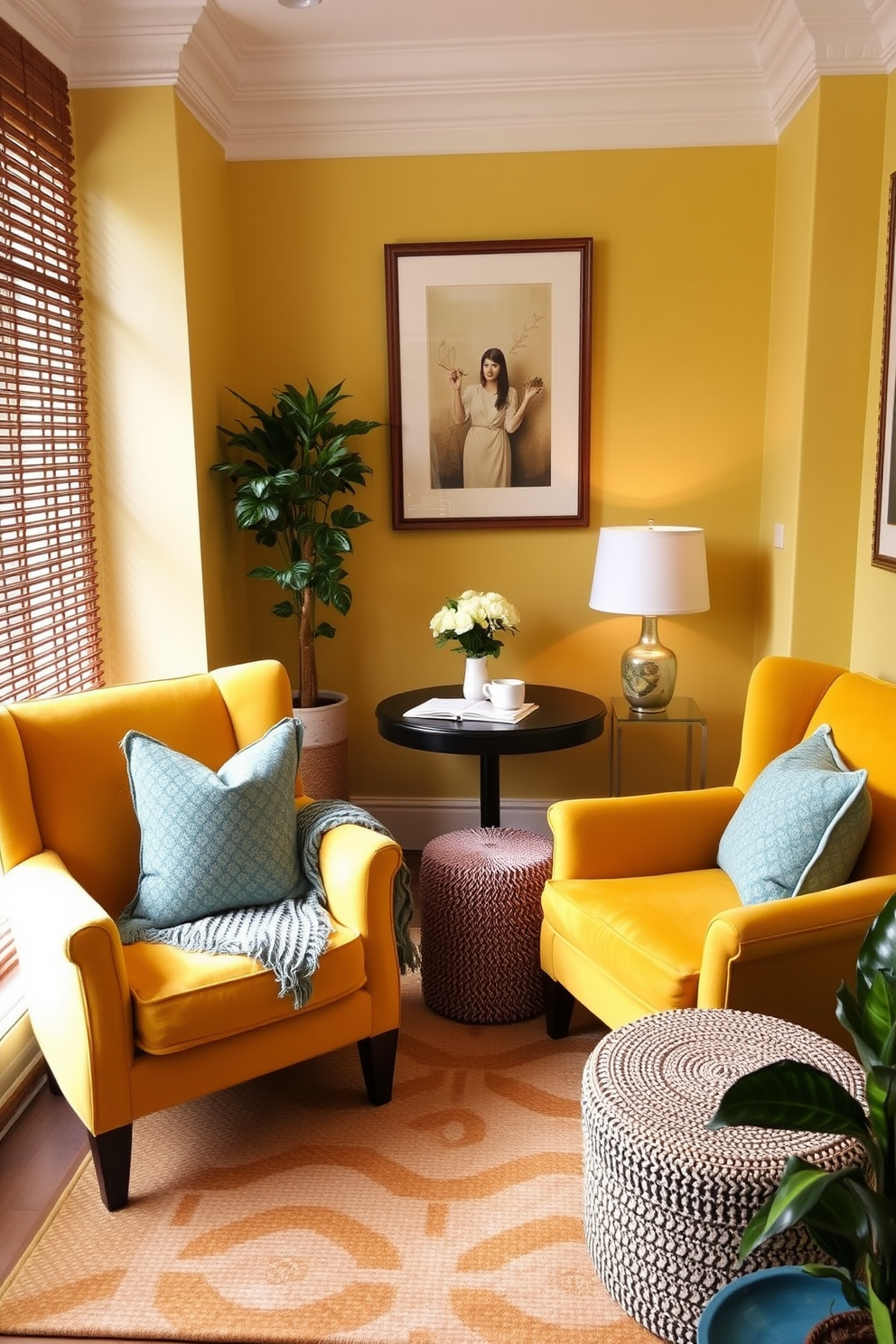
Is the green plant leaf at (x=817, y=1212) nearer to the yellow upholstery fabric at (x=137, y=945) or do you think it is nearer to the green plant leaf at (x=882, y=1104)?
the green plant leaf at (x=882, y=1104)

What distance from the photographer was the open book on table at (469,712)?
315cm

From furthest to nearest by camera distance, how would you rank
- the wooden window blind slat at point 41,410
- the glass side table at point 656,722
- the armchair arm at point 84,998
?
the glass side table at point 656,722, the wooden window blind slat at point 41,410, the armchair arm at point 84,998

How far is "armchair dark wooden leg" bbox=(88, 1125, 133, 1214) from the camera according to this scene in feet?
6.87

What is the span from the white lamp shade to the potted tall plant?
0.88 metres

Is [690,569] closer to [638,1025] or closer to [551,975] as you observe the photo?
[551,975]

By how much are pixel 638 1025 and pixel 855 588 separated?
5.96 ft

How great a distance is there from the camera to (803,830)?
2291 millimetres

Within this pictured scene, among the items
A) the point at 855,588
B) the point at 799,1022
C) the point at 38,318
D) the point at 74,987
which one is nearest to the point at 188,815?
the point at 74,987

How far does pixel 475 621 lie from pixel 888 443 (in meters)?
1.28

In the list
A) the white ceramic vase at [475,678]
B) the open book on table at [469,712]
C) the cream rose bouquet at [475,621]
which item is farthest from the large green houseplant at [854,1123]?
the white ceramic vase at [475,678]

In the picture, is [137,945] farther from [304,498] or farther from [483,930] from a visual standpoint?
[304,498]

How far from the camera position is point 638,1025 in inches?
80.5

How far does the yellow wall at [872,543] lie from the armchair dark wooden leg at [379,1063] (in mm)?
1701

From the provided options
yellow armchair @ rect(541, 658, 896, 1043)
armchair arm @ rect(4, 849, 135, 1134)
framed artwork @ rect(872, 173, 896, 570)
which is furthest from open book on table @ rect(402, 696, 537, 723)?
armchair arm @ rect(4, 849, 135, 1134)
